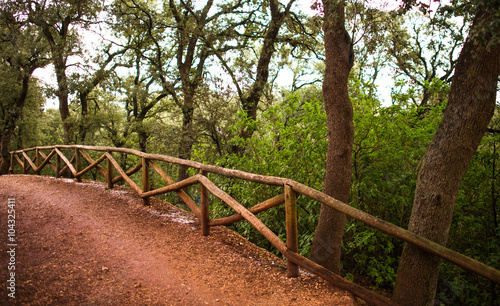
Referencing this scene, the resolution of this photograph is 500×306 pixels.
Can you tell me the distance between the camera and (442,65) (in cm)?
1328

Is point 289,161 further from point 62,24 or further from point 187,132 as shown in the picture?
point 62,24

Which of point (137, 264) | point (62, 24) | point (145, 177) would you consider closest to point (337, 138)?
point (137, 264)

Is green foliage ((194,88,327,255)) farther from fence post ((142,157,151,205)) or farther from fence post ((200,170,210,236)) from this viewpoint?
fence post ((142,157,151,205))

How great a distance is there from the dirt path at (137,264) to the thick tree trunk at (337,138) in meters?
0.58

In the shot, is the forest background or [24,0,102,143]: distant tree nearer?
the forest background

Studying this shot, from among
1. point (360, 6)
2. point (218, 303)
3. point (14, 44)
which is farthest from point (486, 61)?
point (14, 44)

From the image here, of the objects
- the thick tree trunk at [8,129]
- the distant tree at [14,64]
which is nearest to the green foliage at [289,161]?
the distant tree at [14,64]

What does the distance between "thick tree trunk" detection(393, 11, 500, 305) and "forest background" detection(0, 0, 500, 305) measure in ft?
1.99

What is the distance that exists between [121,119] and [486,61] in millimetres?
19686

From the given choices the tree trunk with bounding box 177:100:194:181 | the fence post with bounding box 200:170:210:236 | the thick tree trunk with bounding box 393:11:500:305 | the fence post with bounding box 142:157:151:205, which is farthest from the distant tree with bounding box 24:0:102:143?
the thick tree trunk with bounding box 393:11:500:305

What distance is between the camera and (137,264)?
3793mm

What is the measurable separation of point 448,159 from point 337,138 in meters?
1.31

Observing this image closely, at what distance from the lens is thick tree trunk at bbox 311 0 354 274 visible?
3.93m

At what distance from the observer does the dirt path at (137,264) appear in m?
3.11
